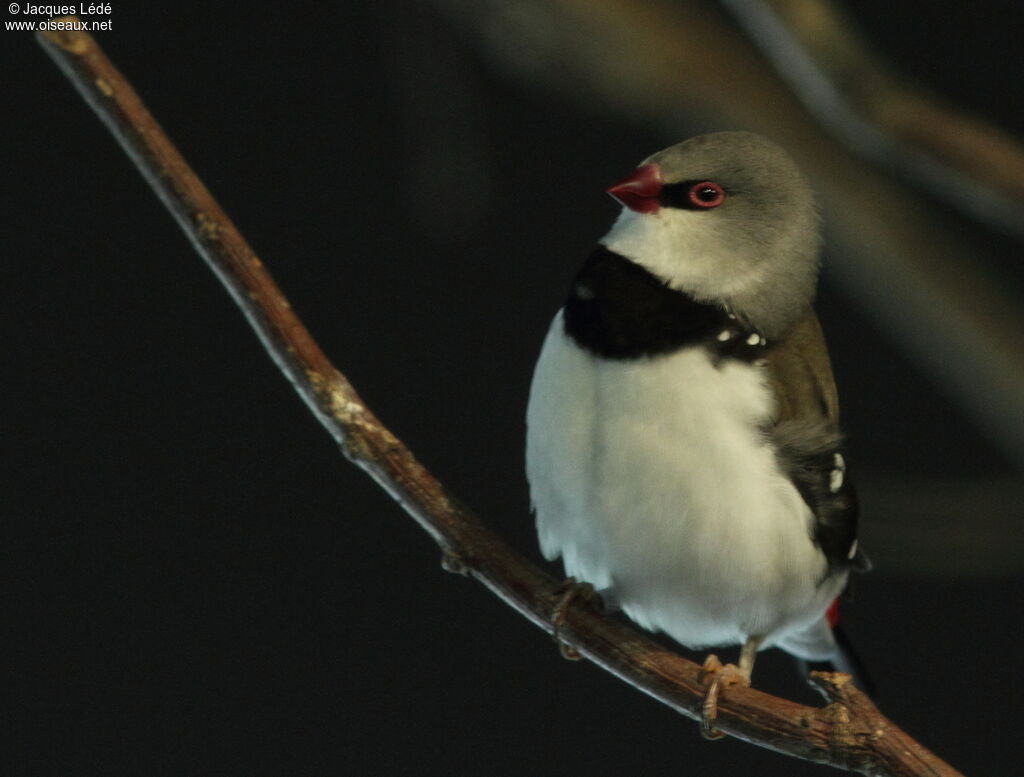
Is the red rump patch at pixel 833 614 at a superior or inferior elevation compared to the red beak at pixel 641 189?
inferior

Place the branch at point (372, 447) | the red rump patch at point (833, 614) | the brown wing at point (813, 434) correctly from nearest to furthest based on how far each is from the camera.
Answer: the branch at point (372, 447)
the brown wing at point (813, 434)
the red rump patch at point (833, 614)

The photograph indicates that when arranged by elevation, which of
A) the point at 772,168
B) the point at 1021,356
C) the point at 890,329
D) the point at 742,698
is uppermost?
the point at 890,329

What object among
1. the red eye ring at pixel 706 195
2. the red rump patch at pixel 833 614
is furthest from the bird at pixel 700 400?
the red rump patch at pixel 833 614

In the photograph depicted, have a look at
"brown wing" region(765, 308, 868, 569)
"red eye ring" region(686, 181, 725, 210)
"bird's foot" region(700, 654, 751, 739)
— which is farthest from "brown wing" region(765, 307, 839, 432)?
"bird's foot" region(700, 654, 751, 739)

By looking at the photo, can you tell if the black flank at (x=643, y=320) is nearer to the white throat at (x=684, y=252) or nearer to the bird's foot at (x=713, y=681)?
the white throat at (x=684, y=252)

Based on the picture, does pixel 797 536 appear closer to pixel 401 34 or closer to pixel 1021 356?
pixel 1021 356

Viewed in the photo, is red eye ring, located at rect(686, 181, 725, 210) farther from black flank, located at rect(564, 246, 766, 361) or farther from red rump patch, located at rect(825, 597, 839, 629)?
red rump patch, located at rect(825, 597, 839, 629)

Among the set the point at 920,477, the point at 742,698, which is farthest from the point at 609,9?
the point at 920,477
